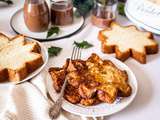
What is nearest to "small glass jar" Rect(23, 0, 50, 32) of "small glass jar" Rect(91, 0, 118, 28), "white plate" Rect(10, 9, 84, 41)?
"white plate" Rect(10, 9, 84, 41)

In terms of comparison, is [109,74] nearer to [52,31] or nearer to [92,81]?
[92,81]

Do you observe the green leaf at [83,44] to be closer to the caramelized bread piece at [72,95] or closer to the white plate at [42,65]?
the white plate at [42,65]

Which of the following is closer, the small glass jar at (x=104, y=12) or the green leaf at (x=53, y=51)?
the green leaf at (x=53, y=51)

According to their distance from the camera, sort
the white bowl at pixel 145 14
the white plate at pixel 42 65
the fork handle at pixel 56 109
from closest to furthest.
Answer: the fork handle at pixel 56 109
the white plate at pixel 42 65
the white bowl at pixel 145 14

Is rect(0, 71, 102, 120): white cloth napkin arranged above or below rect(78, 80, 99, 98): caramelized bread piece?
below

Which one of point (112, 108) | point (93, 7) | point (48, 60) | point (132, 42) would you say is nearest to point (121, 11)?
point (93, 7)

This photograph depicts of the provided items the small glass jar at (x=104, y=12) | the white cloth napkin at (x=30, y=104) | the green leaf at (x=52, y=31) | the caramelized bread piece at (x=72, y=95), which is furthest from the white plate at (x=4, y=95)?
the small glass jar at (x=104, y=12)

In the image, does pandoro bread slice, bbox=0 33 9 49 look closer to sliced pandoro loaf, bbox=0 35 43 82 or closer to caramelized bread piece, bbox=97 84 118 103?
sliced pandoro loaf, bbox=0 35 43 82

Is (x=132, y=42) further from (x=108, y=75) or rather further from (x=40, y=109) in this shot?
(x=40, y=109)
